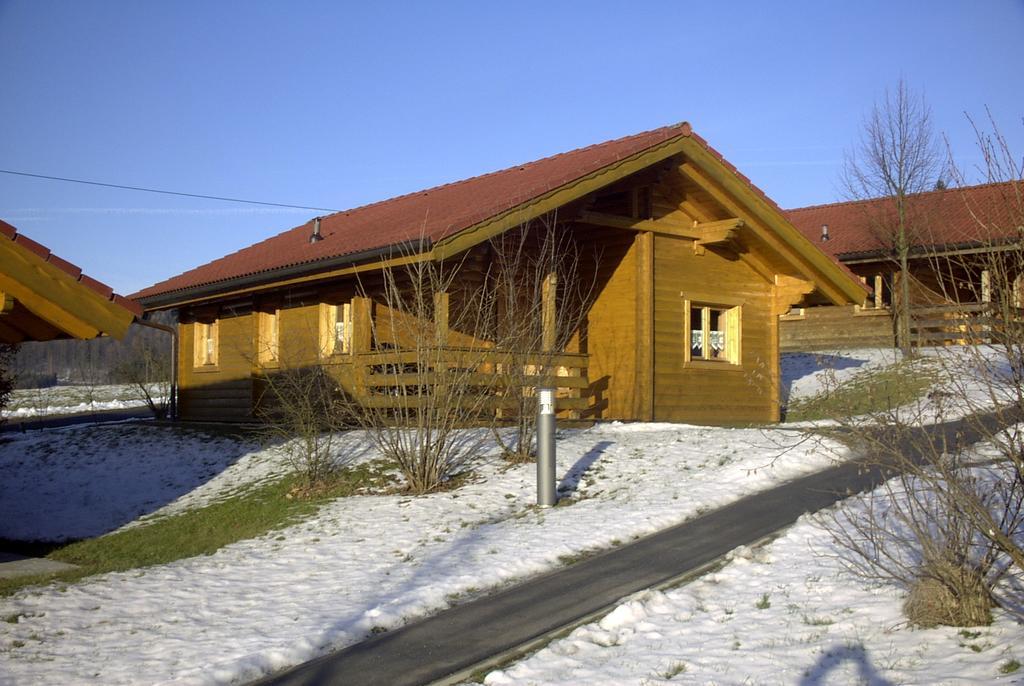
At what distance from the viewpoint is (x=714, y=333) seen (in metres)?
18.9

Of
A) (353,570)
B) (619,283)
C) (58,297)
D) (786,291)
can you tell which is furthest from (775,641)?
(786,291)

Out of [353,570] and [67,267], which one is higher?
[67,267]

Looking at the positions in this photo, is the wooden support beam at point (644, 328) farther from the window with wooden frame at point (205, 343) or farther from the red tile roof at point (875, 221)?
the window with wooden frame at point (205, 343)

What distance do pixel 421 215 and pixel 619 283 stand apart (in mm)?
3821

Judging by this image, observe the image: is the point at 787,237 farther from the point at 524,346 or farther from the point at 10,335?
the point at 10,335

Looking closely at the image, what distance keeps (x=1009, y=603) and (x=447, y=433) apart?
281 inches

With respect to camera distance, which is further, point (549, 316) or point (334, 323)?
point (334, 323)

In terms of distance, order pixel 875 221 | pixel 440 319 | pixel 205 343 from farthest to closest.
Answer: pixel 875 221
pixel 205 343
pixel 440 319

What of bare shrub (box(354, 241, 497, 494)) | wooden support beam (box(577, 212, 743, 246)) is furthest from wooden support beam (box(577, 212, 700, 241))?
bare shrub (box(354, 241, 497, 494))

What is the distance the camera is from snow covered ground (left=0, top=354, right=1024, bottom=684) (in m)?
6.05

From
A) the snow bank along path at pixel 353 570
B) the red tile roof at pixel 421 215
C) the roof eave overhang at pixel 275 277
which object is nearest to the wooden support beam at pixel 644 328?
the red tile roof at pixel 421 215

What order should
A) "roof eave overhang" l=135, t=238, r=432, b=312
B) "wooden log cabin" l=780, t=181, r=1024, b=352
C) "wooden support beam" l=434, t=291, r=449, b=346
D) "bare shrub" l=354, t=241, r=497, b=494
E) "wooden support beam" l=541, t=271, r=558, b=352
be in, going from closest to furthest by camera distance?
1. "bare shrub" l=354, t=241, r=497, b=494
2. "wooden support beam" l=434, t=291, r=449, b=346
3. "wooden support beam" l=541, t=271, r=558, b=352
4. "roof eave overhang" l=135, t=238, r=432, b=312
5. "wooden log cabin" l=780, t=181, r=1024, b=352

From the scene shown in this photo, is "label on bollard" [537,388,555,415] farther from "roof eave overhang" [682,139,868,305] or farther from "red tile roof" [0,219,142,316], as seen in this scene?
"roof eave overhang" [682,139,868,305]

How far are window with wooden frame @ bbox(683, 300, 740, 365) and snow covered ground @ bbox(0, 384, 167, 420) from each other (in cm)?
2484
